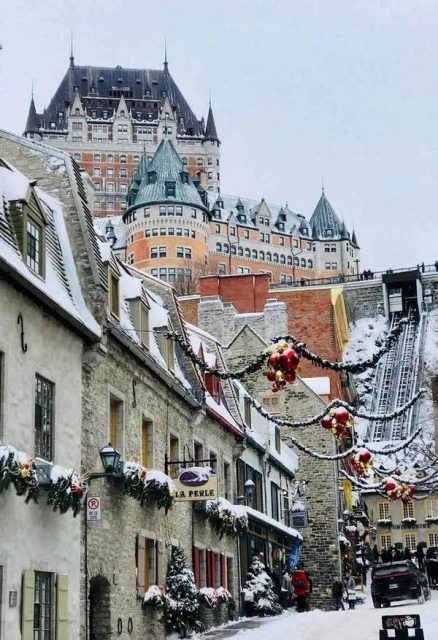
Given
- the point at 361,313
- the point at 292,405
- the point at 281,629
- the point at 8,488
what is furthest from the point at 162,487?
the point at 361,313

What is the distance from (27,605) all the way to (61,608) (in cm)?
127

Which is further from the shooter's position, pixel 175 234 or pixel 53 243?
pixel 175 234

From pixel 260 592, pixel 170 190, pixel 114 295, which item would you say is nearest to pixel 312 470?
pixel 260 592

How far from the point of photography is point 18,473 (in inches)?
543

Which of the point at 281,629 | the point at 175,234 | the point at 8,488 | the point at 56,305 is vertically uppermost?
the point at 175,234

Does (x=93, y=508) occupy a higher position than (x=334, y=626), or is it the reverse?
(x=93, y=508)

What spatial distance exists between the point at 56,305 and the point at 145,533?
608 centimetres

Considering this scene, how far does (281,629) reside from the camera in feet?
75.1

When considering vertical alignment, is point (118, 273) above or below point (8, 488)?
above

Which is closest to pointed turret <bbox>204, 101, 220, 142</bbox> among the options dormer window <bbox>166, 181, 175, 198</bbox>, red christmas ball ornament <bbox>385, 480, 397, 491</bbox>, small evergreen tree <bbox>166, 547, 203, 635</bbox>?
dormer window <bbox>166, 181, 175, 198</bbox>

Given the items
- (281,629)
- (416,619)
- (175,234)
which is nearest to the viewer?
(416,619)

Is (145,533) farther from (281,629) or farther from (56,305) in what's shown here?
(56,305)

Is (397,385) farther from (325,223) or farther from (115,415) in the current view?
(115,415)

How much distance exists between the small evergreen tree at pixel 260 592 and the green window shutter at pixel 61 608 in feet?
44.3
